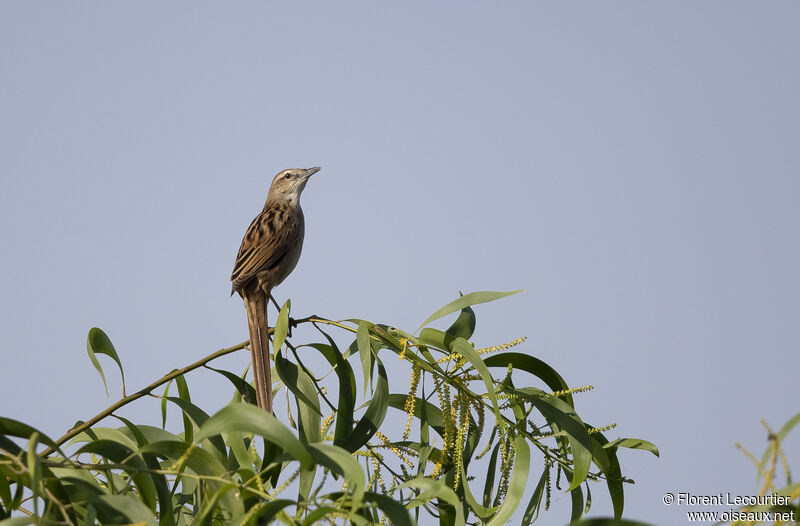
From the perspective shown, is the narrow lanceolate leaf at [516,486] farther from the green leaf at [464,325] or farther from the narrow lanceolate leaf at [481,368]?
the green leaf at [464,325]

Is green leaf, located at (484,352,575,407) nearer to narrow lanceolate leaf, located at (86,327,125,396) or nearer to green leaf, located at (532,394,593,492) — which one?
green leaf, located at (532,394,593,492)

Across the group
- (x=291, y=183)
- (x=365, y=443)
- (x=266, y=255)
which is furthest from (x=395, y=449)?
(x=291, y=183)

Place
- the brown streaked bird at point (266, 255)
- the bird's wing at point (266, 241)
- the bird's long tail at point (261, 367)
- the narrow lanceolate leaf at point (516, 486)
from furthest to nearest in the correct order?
the bird's wing at point (266, 241)
the brown streaked bird at point (266, 255)
the bird's long tail at point (261, 367)
the narrow lanceolate leaf at point (516, 486)

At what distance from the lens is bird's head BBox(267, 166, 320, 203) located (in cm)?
686

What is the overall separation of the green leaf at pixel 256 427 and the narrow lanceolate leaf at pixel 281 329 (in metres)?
0.88

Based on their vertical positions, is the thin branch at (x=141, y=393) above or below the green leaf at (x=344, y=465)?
above

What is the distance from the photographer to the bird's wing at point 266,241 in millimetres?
5164

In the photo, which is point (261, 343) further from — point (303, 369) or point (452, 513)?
point (452, 513)

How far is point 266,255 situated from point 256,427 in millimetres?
3427

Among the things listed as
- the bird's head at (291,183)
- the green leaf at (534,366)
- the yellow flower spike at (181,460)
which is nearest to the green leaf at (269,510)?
the yellow flower spike at (181,460)

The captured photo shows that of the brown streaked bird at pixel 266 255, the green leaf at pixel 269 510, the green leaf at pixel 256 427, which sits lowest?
the green leaf at pixel 269 510

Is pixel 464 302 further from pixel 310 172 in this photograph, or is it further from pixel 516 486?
pixel 310 172

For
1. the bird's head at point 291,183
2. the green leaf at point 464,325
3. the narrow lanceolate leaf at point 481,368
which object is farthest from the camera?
the bird's head at point 291,183

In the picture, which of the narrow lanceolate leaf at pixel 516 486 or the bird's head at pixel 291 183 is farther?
the bird's head at pixel 291 183
